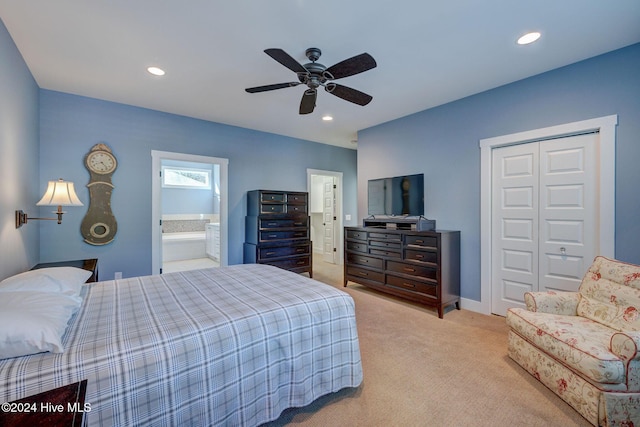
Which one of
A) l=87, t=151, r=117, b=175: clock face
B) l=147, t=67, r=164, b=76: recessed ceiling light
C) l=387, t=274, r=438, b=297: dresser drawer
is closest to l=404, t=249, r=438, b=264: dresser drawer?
l=387, t=274, r=438, b=297: dresser drawer

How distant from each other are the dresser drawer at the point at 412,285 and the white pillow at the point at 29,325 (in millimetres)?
3255

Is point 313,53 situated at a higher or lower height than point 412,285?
higher

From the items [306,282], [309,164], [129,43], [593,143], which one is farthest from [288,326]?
[309,164]

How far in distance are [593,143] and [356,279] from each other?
3141mm

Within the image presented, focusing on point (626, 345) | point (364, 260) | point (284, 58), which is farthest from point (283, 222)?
point (626, 345)

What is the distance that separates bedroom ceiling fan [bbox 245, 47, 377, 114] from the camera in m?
1.94

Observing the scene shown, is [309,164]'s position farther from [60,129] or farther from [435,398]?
[435,398]

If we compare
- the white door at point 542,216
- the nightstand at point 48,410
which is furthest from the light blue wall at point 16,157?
the white door at point 542,216

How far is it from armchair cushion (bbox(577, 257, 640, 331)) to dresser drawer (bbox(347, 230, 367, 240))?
239 cm

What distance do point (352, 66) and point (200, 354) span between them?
209cm

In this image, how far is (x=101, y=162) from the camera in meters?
3.57

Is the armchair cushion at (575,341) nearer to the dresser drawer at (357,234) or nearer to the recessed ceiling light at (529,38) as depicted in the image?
the dresser drawer at (357,234)

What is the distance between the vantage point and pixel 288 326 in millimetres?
1552

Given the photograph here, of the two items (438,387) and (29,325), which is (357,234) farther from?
(29,325)
